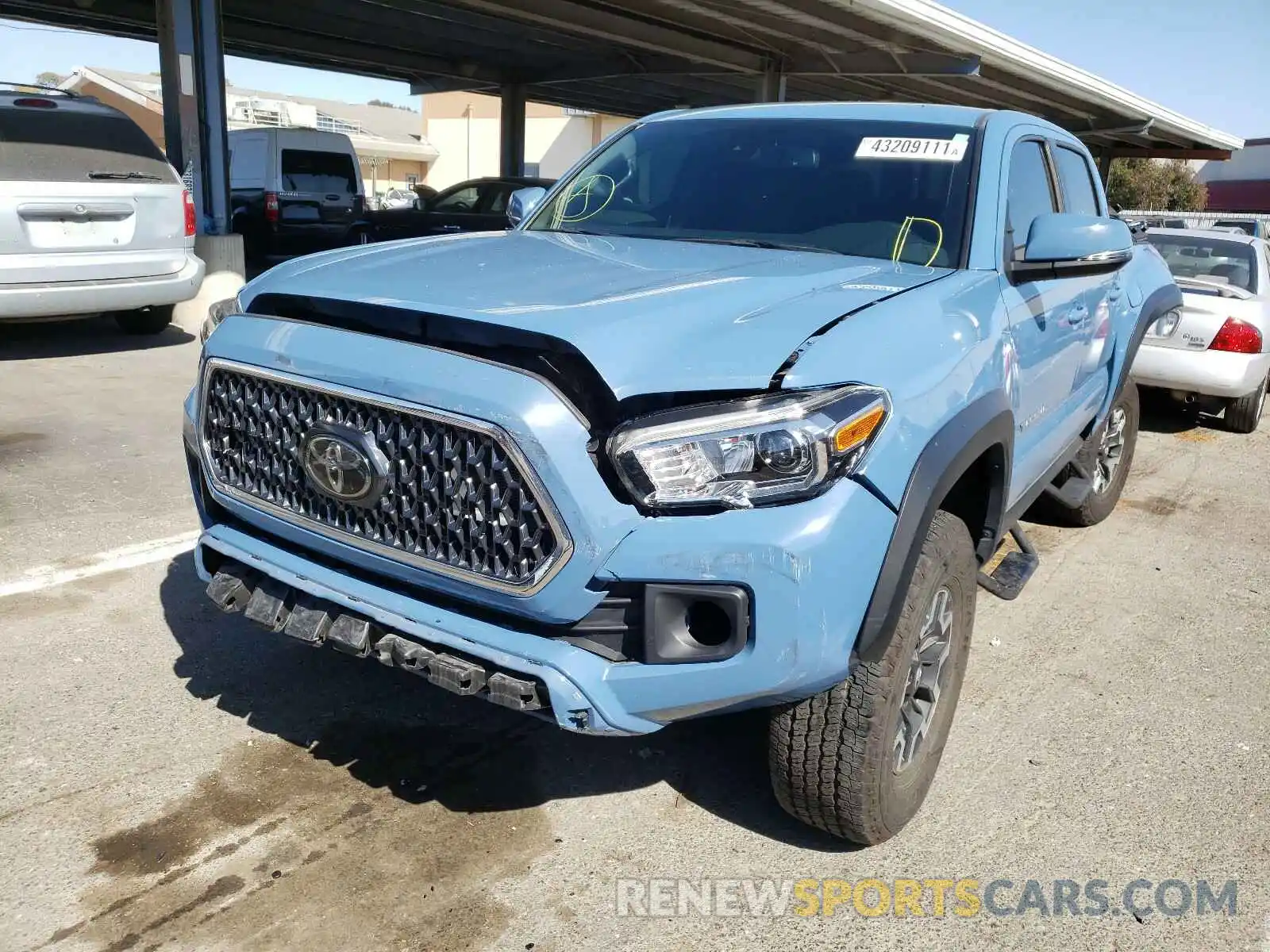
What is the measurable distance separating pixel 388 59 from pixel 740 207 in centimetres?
1910

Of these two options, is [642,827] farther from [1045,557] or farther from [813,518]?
[1045,557]

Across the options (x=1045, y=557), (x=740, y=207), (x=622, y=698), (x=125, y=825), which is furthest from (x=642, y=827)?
(x=1045, y=557)

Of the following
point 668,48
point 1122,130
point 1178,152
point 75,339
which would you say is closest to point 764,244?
point 75,339

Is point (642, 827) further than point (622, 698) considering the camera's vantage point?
Yes

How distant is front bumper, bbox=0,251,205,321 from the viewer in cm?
765

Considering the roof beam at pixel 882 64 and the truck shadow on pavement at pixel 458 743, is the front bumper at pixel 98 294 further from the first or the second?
the roof beam at pixel 882 64

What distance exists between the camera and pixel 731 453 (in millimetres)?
2207

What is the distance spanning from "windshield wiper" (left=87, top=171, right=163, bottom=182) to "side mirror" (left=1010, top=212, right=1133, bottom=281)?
Result: 7183 millimetres

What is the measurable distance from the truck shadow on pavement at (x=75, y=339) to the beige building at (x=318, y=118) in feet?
57.5

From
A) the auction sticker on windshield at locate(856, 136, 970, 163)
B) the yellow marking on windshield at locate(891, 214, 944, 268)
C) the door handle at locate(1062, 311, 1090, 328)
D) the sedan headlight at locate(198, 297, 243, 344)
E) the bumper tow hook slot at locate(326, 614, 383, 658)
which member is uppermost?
the auction sticker on windshield at locate(856, 136, 970, 163)

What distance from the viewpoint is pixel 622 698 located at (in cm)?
230

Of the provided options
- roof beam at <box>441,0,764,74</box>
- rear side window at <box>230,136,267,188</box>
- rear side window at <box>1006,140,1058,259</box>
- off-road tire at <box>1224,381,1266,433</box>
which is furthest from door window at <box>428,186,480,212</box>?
rear side window at <box>1006,140,1058,259</box>

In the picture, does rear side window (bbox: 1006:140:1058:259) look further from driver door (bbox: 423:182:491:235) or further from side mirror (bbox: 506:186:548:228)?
driver door (bbox: 423:182:491:235)

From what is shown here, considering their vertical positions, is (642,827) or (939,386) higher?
(939,386)
